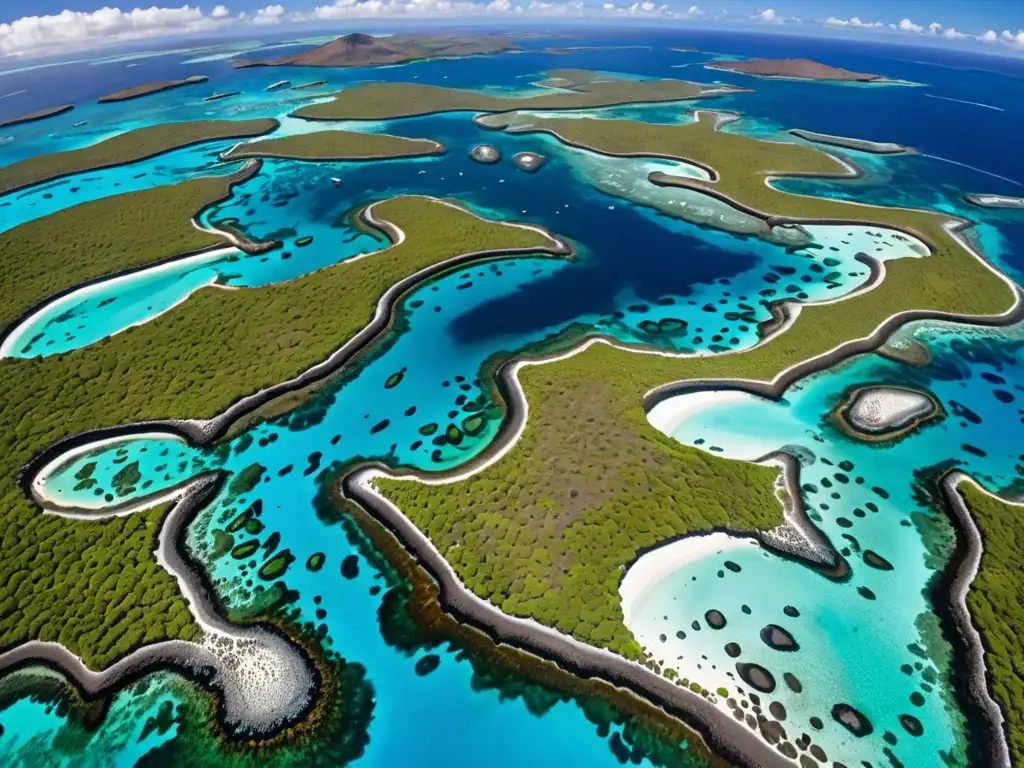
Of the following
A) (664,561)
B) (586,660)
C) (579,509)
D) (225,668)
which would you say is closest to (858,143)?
(664,561)

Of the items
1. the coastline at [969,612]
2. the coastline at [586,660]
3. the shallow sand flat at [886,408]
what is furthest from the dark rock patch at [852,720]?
the shallow sand flat at [886,408]

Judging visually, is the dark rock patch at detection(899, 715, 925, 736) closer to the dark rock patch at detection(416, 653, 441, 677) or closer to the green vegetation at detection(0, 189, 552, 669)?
the dark rock patch at detection(416, 653, 441, 677)

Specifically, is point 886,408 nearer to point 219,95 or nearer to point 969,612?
point 969,612

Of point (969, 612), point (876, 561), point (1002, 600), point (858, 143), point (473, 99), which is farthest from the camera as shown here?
point (473, 99)

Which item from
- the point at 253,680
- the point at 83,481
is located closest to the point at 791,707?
the point at 253,680

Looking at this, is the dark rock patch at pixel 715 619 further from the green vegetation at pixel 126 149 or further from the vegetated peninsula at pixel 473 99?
the vegetated peninsula at pixel 473 99

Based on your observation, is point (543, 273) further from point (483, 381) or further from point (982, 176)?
point (982, 176)

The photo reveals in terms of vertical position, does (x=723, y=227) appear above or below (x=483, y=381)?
above
